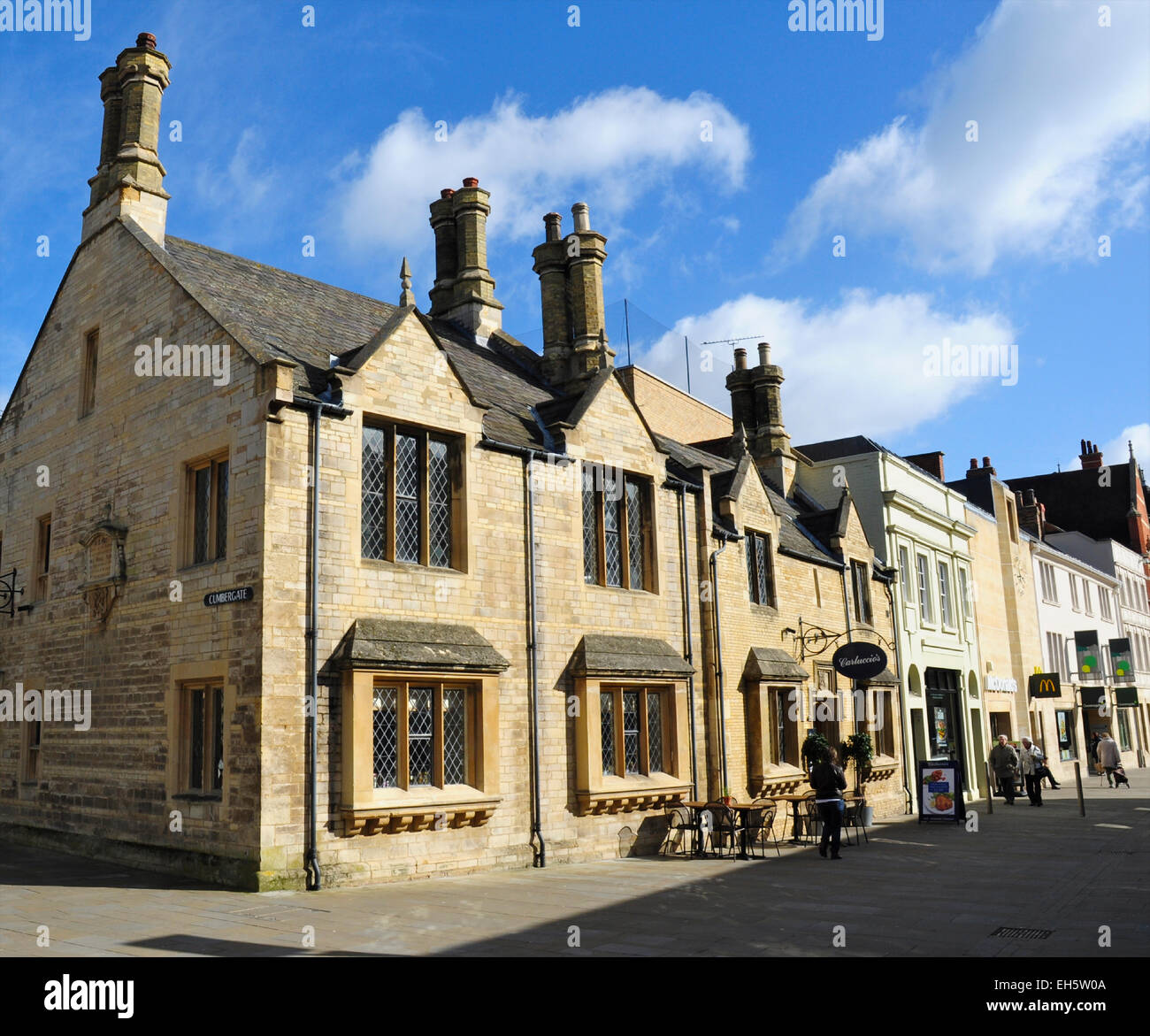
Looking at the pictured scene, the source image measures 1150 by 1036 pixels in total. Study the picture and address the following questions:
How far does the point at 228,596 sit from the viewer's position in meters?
14.1

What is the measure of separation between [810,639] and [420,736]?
1293cm

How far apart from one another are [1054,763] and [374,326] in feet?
119

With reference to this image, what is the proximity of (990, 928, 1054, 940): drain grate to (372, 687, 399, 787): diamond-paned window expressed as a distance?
8.13 m

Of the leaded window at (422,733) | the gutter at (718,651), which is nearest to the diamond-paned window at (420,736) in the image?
the leaded window at (422,733)

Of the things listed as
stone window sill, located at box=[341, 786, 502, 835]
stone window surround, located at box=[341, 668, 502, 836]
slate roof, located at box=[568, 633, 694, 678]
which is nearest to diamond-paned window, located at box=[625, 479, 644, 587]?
slate roof, located at box=[568, 633, 694, 678]

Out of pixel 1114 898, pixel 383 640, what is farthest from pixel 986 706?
pixel 383 640

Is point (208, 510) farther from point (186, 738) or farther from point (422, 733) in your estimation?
point (422, 733)

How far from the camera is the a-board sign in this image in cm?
2361

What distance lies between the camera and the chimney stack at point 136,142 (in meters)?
18.4

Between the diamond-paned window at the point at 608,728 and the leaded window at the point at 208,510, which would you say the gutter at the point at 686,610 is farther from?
the leaded window at the point at 208,510

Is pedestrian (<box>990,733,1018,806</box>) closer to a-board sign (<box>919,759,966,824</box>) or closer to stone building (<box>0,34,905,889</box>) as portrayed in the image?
a-board sign (<box>919,759,966,824</box>)

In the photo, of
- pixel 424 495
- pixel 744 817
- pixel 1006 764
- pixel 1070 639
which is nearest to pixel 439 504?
pixel 424 495

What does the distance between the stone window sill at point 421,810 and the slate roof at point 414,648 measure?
1823 mm

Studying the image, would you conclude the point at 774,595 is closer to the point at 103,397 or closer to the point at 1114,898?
the point at 1114,898
